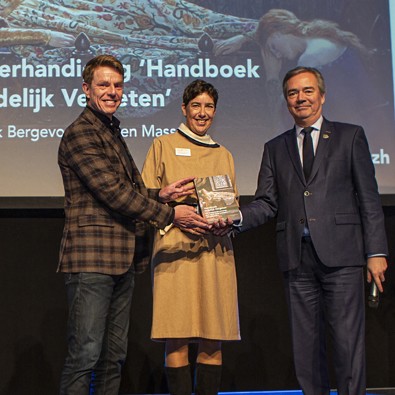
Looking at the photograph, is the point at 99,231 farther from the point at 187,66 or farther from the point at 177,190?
the point at 187,66

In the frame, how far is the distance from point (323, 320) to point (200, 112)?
1.19 m

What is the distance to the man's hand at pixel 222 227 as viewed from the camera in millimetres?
2852

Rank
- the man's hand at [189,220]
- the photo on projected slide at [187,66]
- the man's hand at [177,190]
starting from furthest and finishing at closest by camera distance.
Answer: the photo on projected slide at [187,66] → the man's hand at [177,190] → the man's hand at [189,220]

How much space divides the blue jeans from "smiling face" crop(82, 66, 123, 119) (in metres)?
0.72

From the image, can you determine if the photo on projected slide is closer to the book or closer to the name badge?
the name badge

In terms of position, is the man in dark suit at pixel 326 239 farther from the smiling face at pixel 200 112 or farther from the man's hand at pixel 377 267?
the smiling face at pixel 200 112

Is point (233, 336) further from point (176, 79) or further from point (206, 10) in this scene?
point (206, 10)

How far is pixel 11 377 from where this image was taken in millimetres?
4043

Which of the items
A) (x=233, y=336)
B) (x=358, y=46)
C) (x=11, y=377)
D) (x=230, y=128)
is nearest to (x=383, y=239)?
(x=233, y=336)

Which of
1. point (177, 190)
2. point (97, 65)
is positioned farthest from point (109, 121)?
point (177, 190)

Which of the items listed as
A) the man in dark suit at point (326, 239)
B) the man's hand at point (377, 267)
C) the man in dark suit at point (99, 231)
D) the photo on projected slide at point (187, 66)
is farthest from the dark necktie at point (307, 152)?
the photo on projected slide at point (187, 66)

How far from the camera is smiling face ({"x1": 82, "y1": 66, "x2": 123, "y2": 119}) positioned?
2613mm

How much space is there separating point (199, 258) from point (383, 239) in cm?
Answer: 90

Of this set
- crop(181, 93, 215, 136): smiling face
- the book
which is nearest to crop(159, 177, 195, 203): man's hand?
the book
